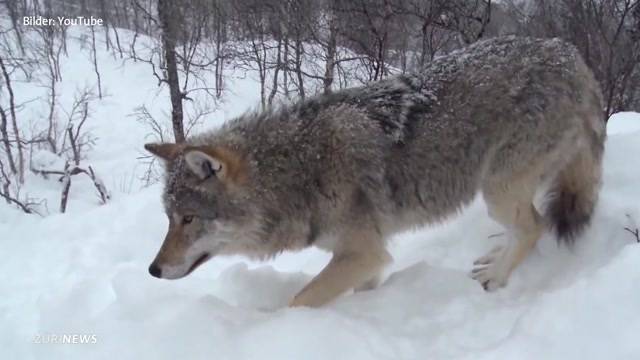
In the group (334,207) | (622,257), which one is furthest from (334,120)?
(622,257)

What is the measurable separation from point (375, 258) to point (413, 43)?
36.2ft

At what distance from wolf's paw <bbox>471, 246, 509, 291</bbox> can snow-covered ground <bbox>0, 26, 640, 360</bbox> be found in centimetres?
11

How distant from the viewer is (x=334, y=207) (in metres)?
3.62

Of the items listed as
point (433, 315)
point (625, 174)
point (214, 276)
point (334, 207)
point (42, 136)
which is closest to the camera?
point (433, 315)

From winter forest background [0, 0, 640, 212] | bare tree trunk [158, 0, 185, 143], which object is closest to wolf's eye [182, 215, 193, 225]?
winter forest background [0, 0, 640, 212]

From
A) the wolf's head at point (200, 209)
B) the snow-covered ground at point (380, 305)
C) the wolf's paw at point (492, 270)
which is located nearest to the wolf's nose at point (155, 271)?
the wolf's head at point (200, 209)

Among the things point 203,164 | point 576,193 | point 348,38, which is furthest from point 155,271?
point 348,38

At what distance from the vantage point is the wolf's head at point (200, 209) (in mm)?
3473

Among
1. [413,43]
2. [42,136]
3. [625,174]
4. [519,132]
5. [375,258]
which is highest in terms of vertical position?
[413,43]

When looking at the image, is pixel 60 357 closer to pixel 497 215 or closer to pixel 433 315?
pixel 433 315

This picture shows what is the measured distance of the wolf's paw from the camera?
380 centimetres

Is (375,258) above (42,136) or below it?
above

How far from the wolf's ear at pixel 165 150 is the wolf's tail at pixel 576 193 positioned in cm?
283

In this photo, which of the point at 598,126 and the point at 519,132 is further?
the point at 598,126
